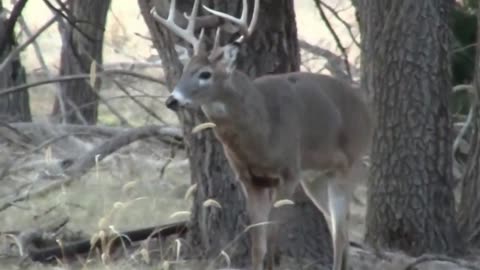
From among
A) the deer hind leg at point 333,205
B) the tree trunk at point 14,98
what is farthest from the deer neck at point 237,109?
the tree trunk at point 14,98

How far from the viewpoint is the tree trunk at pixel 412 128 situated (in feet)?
32.4

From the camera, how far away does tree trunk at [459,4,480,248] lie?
401 inches

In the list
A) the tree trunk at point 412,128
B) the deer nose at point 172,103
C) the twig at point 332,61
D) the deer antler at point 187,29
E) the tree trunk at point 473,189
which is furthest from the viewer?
the twig at point 332,61

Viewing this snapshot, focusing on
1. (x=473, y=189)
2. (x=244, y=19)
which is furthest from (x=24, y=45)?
(x=473, y=189)

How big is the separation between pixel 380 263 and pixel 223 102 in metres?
2.17

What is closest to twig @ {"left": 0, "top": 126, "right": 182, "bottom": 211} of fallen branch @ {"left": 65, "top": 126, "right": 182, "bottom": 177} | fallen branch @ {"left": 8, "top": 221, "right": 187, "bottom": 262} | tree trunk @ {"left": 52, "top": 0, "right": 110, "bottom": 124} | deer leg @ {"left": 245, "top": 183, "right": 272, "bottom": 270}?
fallen branch @ {"left": 65, "top": 126, "right": 182, "bottom": 177}

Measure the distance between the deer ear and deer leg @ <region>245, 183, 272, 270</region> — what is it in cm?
80

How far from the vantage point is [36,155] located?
11.4 metres

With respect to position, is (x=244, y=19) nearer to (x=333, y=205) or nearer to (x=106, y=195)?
(x=333, y=205)

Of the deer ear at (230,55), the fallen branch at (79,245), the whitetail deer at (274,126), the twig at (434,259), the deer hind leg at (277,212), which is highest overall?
the deer ear at (230,55)

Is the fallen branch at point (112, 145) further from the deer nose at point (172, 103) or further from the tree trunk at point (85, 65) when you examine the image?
the tree trunk at point (85, 65)

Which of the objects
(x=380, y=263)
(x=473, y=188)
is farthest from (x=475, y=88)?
(x=380, y=263)

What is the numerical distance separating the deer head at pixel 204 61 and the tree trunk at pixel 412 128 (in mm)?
2580

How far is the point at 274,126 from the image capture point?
26.2 feet
